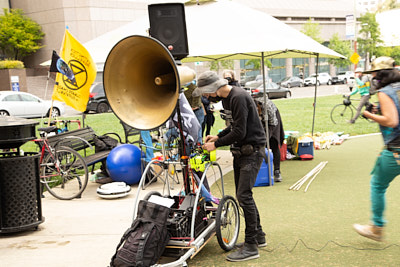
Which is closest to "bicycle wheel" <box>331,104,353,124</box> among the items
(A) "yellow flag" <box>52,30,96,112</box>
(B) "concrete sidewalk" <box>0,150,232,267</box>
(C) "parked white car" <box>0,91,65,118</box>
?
(A) "yellow flag" <box>52,30,96,112</box>

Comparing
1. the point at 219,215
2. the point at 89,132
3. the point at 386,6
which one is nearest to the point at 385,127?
the point at 219,215

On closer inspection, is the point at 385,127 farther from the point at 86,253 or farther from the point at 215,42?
the point at 215,42

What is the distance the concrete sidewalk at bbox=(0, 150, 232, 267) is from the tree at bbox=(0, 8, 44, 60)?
140 feet

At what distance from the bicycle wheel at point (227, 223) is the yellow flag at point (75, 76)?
499cm

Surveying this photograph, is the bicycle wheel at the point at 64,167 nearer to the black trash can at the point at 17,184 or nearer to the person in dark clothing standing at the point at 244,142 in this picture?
the black trash can at the point at 17,184

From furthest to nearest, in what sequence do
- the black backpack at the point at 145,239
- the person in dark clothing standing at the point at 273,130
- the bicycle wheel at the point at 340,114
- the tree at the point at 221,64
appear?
the tree at the point at 221,64
the bicycle wheel at the point at 340,114
the person in dark clothing standing at the point at 273,130
the black backpack at the point at 145,239

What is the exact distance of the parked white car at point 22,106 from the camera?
23.4m

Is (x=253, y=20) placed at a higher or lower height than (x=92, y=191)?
higher

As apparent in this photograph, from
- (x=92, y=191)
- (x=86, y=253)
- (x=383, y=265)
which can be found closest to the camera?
(x=383, y=265)

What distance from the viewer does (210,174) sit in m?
8.66

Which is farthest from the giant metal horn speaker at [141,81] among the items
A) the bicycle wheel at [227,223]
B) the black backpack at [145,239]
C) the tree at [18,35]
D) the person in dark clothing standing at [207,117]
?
the tree at [18,35]

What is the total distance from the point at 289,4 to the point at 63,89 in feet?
203

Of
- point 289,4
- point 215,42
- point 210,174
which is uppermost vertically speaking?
point 289,4

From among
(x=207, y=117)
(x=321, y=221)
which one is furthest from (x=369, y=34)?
(x=321, y=221)
